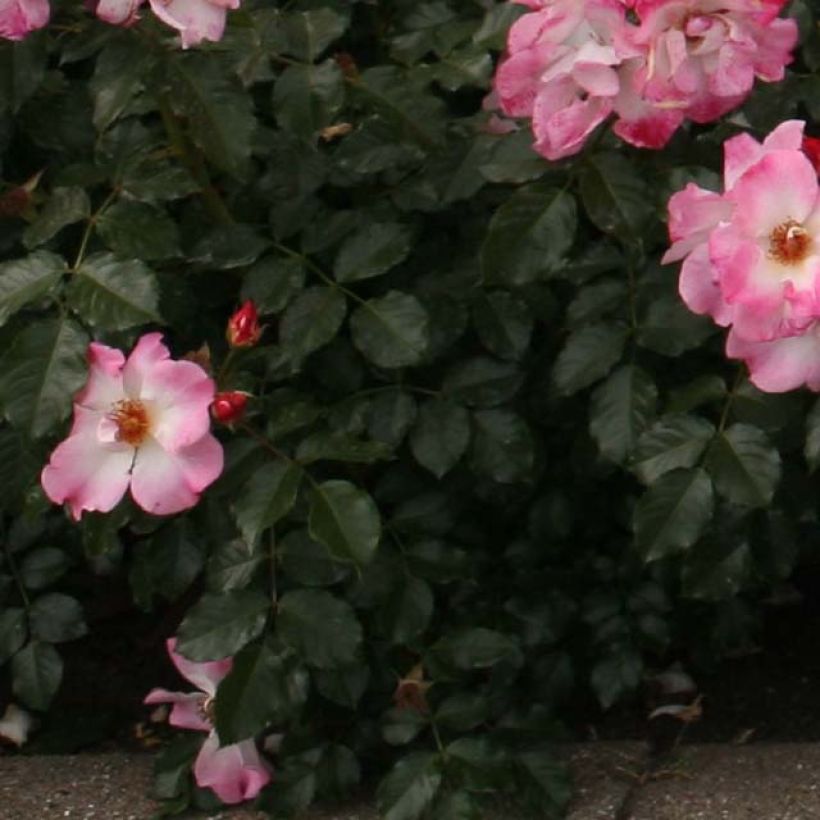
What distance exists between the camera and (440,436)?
2.22 meters

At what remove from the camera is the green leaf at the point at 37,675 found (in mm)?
2426

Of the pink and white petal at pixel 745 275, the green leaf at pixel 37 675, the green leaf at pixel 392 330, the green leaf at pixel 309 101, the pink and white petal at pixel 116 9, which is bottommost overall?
the green leaf at pixel 37 675

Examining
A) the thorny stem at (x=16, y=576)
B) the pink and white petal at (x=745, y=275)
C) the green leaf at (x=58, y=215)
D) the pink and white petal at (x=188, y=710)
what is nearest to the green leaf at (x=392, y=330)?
the green leaf at (x=58, y=215)

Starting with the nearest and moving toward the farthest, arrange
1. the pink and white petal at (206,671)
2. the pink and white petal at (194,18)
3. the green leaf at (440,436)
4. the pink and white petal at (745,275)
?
the pink and white petal at (745,275) < the pink and white petal at (194,18) < the green leaf at (440,436) < the pink and white petal at (206,671)

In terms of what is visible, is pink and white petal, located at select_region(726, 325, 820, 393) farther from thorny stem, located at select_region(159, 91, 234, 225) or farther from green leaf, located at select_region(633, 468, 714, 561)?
thorny stem, located at select_region(159, 91, 234, 225)

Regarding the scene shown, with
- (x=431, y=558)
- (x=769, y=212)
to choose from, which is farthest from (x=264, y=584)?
(x=769, y=212)

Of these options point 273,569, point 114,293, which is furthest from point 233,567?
point 114,293

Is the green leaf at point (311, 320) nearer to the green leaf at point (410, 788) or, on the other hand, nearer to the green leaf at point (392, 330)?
the green leaf at point (392, 330)

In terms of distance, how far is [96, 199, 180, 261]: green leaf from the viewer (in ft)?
6.70

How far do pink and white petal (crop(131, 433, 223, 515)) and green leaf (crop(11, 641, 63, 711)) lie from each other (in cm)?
54

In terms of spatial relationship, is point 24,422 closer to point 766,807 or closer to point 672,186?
point 672,186

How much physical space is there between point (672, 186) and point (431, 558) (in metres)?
0.53

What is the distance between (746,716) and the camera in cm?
267

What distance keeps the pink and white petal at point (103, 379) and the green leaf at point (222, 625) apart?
28cm
